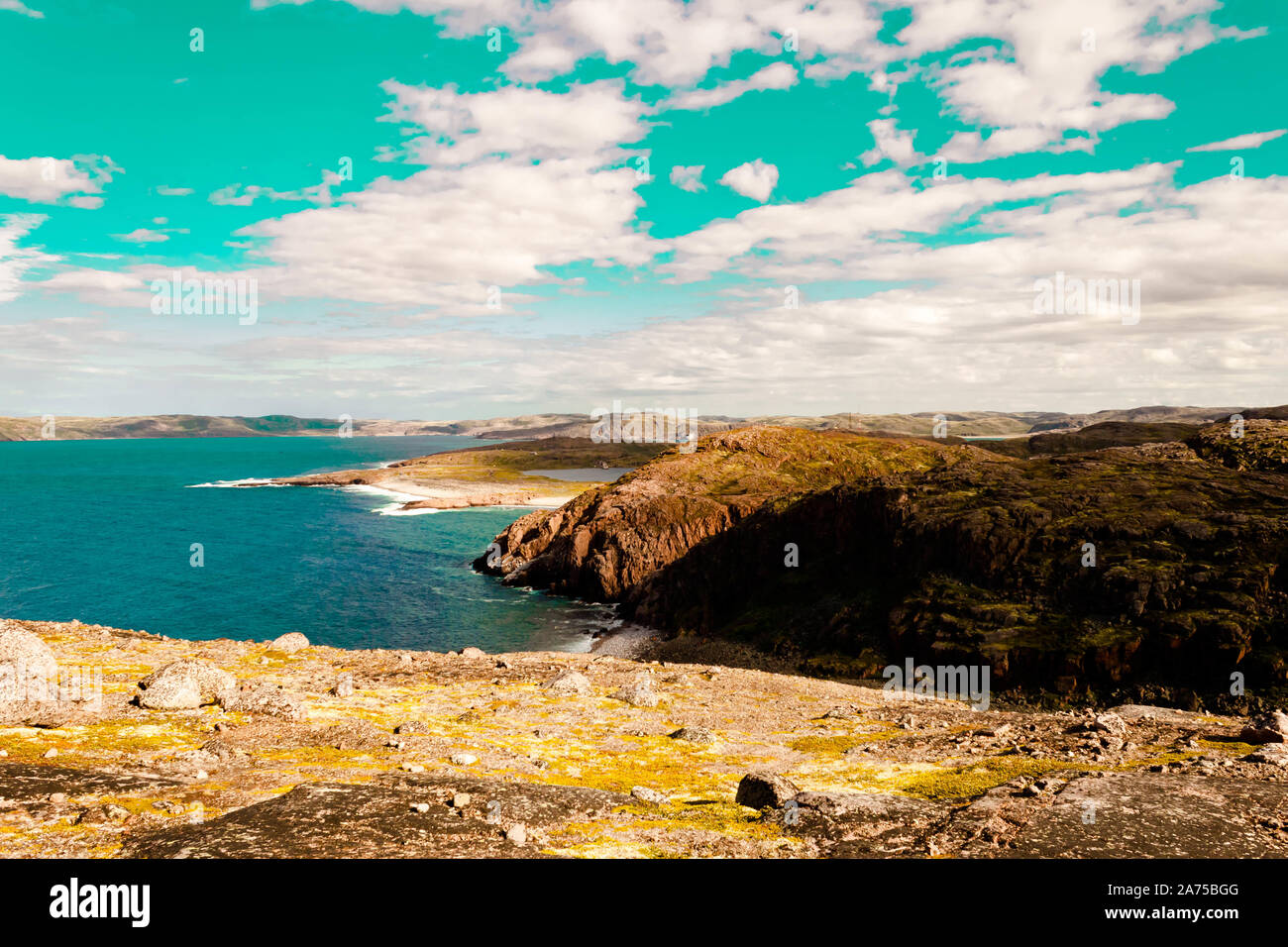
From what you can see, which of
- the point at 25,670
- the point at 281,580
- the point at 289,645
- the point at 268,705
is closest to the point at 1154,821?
the point at 268,705

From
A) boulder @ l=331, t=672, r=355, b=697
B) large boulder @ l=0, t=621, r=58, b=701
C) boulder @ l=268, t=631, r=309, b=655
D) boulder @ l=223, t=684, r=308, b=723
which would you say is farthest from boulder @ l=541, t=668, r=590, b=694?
large boulder @ l=0, t=621, r=58, b=701

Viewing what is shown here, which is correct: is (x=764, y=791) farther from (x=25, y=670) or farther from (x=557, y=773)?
(x=25, y=670)

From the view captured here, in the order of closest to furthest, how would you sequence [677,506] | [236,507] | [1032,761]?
[1032,761] → [677,506] → [236,507]

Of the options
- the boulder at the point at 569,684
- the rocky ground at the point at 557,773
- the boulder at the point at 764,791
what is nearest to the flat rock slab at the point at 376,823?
the rocky ground at the point at 557,773

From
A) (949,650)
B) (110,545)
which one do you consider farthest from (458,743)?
(110,545)
